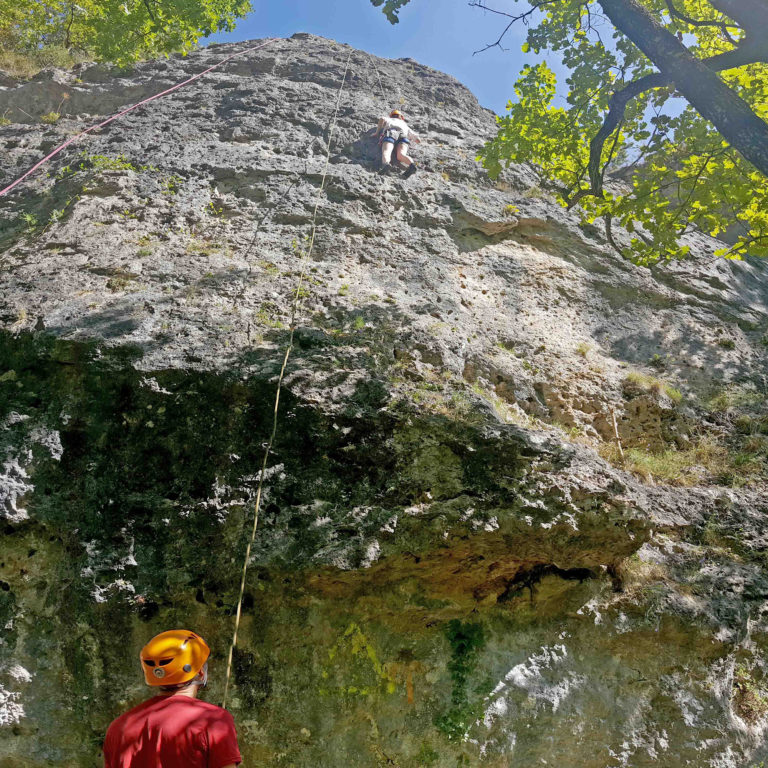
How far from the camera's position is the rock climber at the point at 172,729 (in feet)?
6.63

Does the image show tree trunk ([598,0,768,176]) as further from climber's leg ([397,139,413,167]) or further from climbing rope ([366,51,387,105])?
climbing rope ([366,51,387,105])

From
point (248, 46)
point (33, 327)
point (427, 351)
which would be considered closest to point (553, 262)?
point (427, 351)

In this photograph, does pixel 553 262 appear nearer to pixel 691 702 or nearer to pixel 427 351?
pixel 427 351

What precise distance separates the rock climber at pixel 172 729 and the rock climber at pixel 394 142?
21.7 ft

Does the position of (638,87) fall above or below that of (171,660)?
above

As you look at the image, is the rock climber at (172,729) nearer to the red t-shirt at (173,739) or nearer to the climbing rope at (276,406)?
the red t-shirt at (173,739)

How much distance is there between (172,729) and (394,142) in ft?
24.1

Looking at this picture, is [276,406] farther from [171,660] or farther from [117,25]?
[117,25]

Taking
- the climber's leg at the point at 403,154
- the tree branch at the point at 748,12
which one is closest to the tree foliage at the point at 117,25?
the climber's leg at the point at 403,154

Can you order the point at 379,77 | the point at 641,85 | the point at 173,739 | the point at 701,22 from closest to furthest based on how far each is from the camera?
the point at 173,739 → the point at 701,22 → the point at 641,85 → the point at 379,77

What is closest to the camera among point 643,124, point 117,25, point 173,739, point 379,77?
point 173,739

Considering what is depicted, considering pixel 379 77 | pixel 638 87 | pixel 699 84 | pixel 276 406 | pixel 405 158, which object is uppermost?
pixel 379 77

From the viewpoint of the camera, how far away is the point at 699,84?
161 inches

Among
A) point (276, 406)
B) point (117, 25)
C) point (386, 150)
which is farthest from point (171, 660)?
point (117, 25)
